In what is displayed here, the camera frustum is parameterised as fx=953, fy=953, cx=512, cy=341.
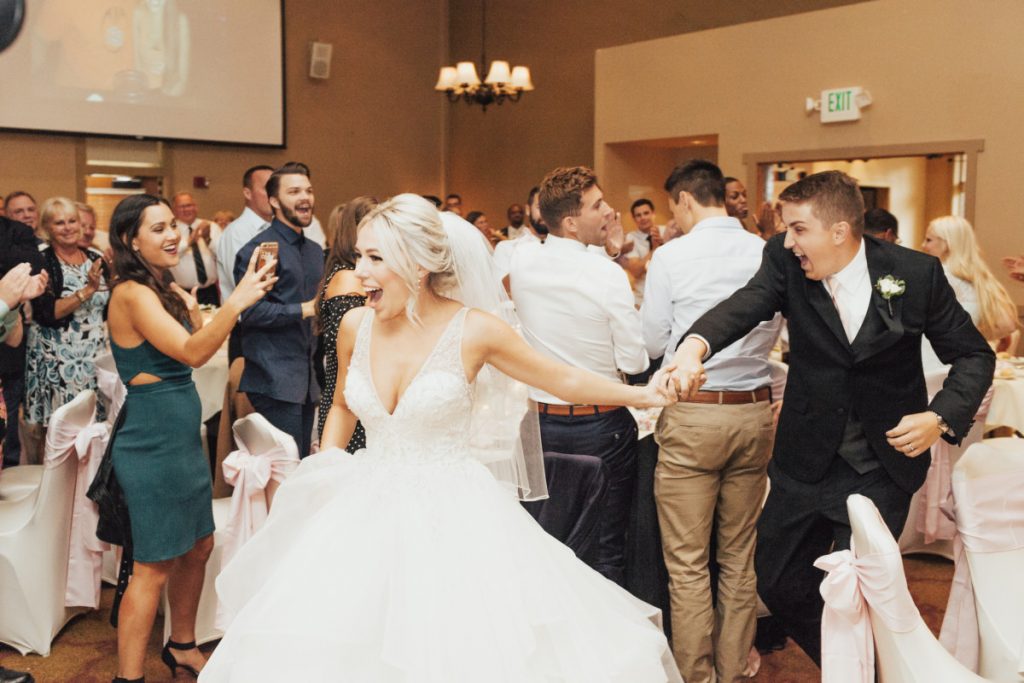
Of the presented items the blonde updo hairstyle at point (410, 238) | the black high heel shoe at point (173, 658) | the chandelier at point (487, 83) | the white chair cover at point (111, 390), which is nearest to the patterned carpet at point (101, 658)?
the black high heel shoe at point (173, 658)

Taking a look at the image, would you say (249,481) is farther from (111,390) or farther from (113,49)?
(113,49)

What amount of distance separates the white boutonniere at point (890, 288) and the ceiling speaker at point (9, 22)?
9470 millimetres

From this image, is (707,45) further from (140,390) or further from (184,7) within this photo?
(140,390)

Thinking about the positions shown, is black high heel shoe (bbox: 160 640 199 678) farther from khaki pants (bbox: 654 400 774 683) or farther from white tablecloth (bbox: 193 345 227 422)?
white tablecloth (bbox: 193 345 227 422)

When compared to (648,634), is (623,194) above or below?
above

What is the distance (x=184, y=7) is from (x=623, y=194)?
208 inches

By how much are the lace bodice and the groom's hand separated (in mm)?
1041

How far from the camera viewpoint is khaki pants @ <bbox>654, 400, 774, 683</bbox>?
9.80ft

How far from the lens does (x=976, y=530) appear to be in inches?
87.4

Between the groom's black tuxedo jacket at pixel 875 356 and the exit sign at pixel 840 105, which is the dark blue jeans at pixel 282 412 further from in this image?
the exit sign at pixel 840 105

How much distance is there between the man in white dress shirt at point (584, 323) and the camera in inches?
120

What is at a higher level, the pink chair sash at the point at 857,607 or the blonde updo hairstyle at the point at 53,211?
the blonde updo hairstyle at the point at 53,211

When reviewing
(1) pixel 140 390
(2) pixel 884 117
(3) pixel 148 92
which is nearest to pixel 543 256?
(1) pixel 140 390

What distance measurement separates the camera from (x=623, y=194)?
34.0 feet
